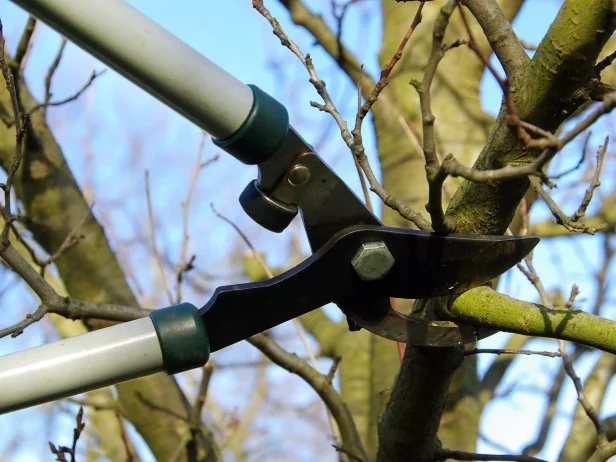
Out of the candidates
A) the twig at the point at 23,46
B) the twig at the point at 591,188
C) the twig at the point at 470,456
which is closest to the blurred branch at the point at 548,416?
the twig at the point at 470,456

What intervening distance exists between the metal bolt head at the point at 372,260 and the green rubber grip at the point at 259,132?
26 centimetres

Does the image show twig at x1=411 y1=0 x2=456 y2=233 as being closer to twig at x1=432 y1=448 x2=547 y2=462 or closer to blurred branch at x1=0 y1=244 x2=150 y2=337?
twig at x1=432 y1=448 x2=547 y2=462

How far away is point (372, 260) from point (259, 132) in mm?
326

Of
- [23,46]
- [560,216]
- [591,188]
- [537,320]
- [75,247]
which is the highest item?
[23,46]

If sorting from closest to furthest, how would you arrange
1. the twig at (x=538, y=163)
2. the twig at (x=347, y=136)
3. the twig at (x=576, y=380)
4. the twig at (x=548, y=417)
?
the twig at (x=538, y=163) < the twig at (x=347, y=136) < the twig at (x=576, y=380) < the twig at (x=548, y=417)

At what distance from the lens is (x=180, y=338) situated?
1314mm

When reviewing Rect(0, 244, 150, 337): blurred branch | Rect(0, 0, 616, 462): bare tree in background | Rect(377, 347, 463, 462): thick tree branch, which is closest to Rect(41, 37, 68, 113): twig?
Rect(0, 0, 616, 462): bare tree in background

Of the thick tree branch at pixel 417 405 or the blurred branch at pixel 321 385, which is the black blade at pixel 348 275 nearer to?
the thick tree branch at pixel 417 405

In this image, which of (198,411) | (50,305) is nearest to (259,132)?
(50,305)

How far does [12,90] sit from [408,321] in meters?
1.04

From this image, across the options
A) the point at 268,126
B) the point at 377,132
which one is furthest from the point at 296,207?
the point at 377,132

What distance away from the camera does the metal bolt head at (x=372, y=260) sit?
142 centimetres

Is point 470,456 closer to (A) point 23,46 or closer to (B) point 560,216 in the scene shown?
(B) point 560,216

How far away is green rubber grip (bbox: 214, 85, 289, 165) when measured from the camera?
1.24 metres
